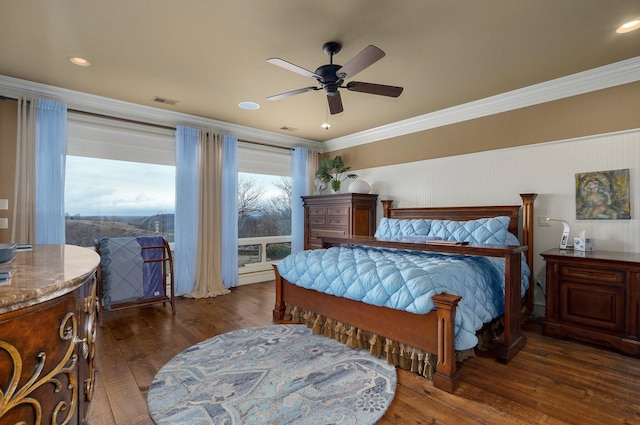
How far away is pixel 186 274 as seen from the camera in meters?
4.62

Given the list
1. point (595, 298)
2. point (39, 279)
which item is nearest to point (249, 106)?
point (39, 279)

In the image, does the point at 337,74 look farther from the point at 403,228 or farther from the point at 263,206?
the point at 263,206

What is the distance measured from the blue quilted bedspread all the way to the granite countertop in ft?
6.25

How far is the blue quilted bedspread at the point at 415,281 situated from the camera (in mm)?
2305

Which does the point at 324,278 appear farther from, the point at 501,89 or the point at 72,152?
the point at 72,152

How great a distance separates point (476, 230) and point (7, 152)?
5.41 meters

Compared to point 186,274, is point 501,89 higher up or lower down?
higher up

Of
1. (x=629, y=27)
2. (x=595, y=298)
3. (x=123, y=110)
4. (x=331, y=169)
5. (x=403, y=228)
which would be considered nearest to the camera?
(x=629, y=27)

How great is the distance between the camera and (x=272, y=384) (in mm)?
→ 2227

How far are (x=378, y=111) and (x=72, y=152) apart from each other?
13.1ft

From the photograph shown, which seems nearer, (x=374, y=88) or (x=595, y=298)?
(x=374, y=88)

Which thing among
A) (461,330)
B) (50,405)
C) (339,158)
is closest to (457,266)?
(461,330)

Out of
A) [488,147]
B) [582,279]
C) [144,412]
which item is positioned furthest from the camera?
[488,147]

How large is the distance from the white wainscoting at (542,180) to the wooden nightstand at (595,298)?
354 millimetres
